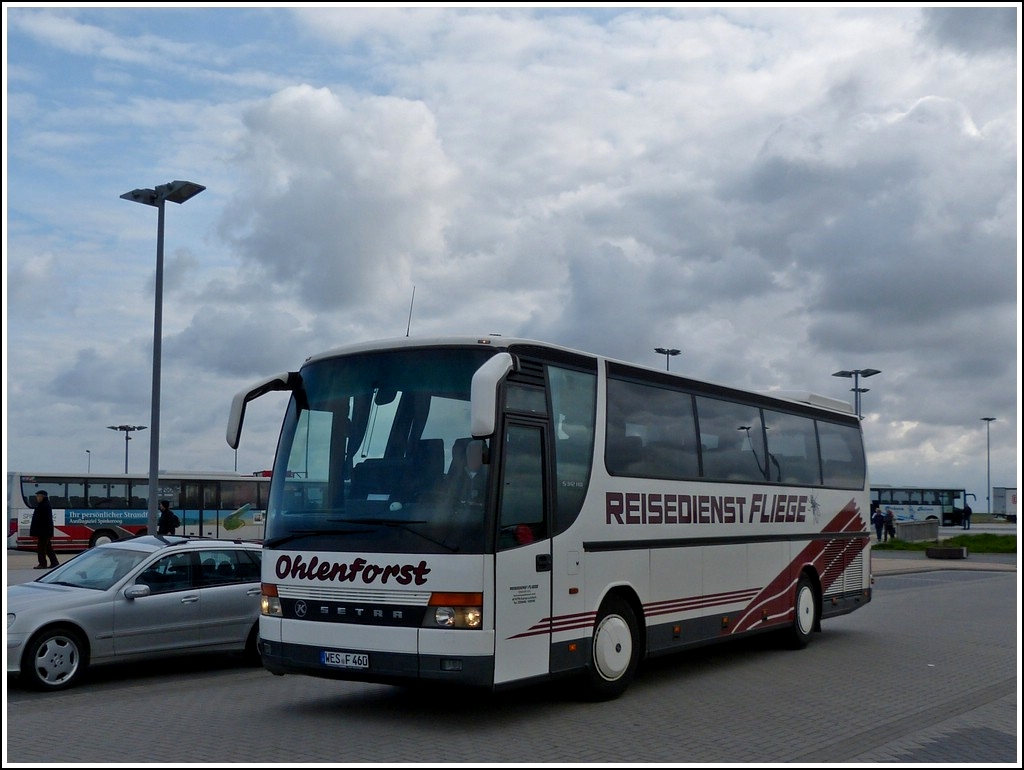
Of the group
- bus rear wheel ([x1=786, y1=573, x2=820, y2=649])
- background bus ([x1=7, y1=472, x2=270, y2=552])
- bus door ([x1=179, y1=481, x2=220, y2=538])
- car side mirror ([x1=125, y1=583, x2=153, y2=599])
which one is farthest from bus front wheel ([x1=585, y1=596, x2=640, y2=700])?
bus door ([x1=179, y1=481, x2=220, y2=538])

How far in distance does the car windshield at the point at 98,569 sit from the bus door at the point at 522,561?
517 cm

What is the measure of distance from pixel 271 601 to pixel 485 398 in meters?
2.97

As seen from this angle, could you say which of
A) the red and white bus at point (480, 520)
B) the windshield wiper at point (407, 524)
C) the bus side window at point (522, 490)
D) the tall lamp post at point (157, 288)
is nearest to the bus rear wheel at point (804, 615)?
the red and white bus at point (480, 520)

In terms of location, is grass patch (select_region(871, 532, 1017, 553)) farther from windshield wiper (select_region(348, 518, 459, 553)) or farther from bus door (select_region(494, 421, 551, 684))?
windshield wiper (select_region(348, 518, 459, 553))

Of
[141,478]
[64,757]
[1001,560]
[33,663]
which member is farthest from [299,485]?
[1001,560]

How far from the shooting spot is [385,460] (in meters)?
9.04

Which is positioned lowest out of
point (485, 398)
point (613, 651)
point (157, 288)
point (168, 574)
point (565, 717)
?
point (565, 717)

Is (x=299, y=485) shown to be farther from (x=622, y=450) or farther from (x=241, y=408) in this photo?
(x=622, y=450)

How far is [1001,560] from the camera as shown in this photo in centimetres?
3962

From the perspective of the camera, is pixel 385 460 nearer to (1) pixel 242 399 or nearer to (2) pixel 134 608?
(1) pixel 242 399

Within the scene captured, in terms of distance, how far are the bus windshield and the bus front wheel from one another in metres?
2.01

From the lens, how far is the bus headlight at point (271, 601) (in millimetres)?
9438

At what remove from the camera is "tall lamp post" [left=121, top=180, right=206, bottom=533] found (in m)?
21.0

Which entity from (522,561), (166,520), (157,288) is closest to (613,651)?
(522,561)
